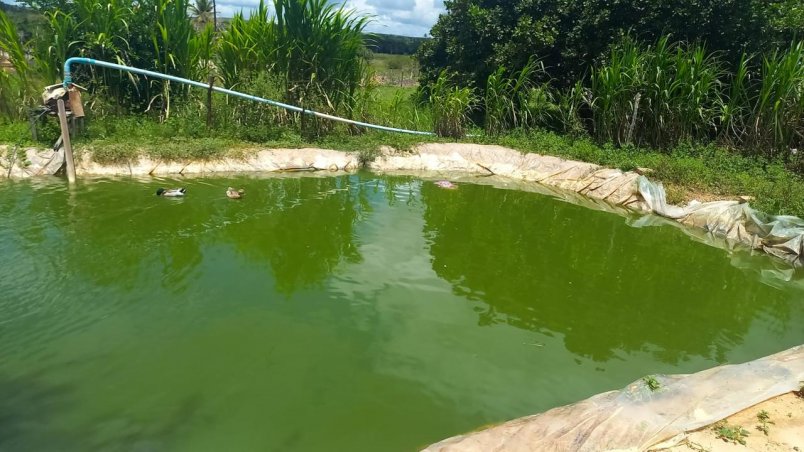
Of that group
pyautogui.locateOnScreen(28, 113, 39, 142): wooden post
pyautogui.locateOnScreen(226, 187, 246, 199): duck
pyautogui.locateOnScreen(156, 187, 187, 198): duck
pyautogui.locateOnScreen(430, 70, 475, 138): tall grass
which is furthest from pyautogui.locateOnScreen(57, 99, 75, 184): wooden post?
pyautogui.locateOnScreen(430, 70, 475, 138): tall grass

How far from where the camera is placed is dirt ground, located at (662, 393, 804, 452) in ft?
8.59

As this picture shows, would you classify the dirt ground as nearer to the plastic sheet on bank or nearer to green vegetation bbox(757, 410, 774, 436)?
green vegetation bbox(757, 410, 774, 436)

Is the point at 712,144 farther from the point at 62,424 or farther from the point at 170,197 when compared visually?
the point at 62,424

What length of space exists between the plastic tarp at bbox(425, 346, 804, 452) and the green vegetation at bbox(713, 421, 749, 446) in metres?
0.05

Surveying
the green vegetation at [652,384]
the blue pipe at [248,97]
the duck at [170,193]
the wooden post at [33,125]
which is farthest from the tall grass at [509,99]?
the green vegetation at [652,384]

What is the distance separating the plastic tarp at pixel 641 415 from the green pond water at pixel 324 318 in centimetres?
46

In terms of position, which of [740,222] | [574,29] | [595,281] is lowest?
[595,281]

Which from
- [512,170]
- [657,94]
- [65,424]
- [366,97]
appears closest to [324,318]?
[65,424]

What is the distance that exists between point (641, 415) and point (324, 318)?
2.33 meters

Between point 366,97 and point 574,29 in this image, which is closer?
point 574,29

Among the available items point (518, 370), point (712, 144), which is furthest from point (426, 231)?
point (712, 144)

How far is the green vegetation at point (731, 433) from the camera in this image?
2654mm

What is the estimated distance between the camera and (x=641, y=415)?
2.75 metres

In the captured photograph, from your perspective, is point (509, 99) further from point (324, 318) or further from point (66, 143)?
point (324, 318)
